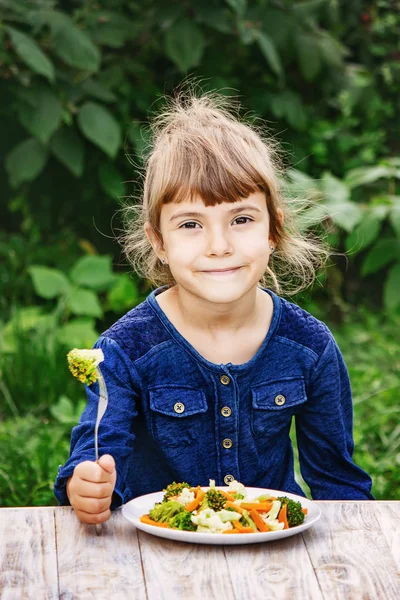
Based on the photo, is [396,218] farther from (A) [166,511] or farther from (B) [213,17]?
(A) [166,511]

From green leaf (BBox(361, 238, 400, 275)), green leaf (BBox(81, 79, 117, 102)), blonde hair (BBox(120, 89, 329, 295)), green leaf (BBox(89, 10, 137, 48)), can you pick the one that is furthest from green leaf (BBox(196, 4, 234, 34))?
blonde hair (BBox(120, 89, 329, 295))

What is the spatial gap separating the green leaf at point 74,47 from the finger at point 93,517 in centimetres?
242

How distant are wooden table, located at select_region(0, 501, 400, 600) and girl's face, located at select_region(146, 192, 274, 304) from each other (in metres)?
0.49

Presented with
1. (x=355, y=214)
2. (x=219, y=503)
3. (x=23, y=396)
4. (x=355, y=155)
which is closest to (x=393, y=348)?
(x=355, y=214)

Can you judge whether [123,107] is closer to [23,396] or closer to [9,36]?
[9,36]

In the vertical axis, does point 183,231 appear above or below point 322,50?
below

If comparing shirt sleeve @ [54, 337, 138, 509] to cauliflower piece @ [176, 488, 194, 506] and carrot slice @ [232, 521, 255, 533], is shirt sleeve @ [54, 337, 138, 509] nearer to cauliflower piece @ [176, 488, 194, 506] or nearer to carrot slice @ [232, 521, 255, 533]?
cauliflower piece @ [176, 488, 194, 506]

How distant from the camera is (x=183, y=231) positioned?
6.66ft

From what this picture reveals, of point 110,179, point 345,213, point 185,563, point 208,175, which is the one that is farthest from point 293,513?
point 110,179

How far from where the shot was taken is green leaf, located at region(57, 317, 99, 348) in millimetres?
4035

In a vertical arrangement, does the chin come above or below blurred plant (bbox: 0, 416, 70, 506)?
above

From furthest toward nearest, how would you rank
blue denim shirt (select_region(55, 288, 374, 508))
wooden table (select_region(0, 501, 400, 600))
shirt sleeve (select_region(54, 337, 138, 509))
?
blue denim shirt (select_region(55, 288, 374, 508))
shirt sleeve (select_region(54, 337, 138, 509))
wooden table (select_region(0, 501, 400, 600))

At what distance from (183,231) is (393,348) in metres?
2.62

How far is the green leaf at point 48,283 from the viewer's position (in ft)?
13.9
